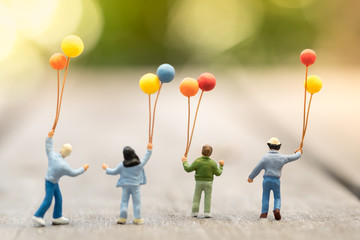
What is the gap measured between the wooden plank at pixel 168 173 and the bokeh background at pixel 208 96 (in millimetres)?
14

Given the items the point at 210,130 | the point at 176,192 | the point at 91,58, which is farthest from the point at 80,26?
the point at 176,192

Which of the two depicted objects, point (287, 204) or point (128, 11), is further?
point (128, 11)

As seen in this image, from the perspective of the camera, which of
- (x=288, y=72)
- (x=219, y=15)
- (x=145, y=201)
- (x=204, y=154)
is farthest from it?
(x=219, y=15)

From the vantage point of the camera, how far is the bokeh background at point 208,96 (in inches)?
124

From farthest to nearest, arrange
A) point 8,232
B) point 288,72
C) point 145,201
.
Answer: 1. point 288,72
2. point 145,201
3. point 8,232

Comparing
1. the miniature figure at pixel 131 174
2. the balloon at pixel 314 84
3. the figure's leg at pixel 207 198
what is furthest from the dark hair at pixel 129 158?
the balloon at pixel 314 84

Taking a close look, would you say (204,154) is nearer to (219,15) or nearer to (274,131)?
(274,131)

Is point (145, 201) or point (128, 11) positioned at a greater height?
point (128, 11)

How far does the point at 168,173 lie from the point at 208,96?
1899 millimetres

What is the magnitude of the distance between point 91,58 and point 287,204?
4.55 metres

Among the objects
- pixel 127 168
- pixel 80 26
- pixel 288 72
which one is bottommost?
pixel 127 168

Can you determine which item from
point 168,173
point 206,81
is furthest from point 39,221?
point 168,173

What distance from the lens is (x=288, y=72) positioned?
18.0 ft

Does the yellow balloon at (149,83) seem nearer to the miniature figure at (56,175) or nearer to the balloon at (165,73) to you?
the balloon at (165,73)
